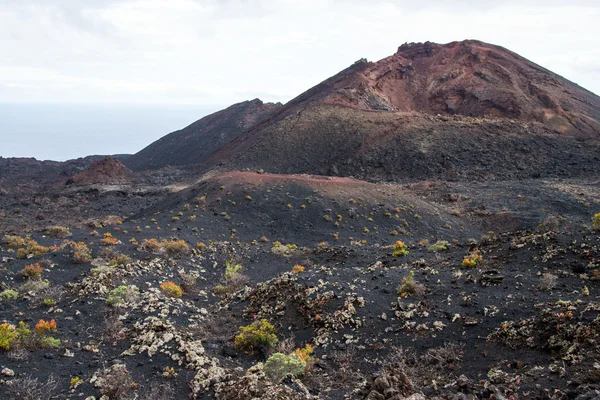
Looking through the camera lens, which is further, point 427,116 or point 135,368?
point 427,116

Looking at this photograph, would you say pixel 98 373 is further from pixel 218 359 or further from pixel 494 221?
pixel 494 221

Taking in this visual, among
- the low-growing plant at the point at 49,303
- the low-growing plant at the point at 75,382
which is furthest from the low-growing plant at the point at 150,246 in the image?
the low-growing plant at the point at 75,382

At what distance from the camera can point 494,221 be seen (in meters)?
23.6

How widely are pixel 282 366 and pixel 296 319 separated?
8.48 ft

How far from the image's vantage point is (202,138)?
6600 centimetres

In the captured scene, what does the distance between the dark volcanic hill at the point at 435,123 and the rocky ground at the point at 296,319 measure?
23.3 meters

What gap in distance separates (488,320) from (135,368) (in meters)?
5.30

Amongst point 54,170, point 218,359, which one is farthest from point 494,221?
point 54,170

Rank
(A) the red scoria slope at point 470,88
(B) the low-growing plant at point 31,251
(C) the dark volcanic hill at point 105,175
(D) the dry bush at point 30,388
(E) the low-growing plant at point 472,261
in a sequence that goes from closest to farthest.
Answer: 1. (D) the dry bush at point 30,388
2. (E) the low-growing plant at point 472,261
3. (B) the low-growing plant at point 31,251
4. (C) the dark volcanic hill at point 105,175
5. (A) the red scoria slope at point 470,88

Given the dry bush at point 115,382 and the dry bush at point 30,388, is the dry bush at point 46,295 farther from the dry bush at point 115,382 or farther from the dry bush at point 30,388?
the dry bush at point 115,382

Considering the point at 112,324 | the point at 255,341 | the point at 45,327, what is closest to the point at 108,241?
the point at 112,324

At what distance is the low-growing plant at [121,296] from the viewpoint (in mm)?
9500

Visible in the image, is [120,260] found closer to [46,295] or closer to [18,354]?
[46,295]

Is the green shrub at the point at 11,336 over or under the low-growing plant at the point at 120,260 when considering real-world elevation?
under
